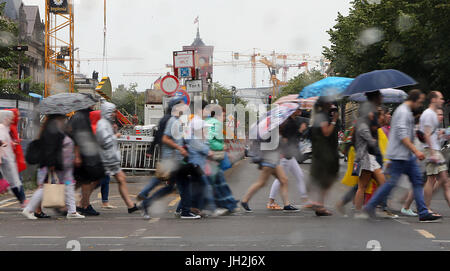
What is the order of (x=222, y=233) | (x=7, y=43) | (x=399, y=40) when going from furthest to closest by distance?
(x=7, y=43) → (x=399, y=40) → (x=222, y=233)

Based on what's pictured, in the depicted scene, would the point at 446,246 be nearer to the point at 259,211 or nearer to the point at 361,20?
the point at 259,211

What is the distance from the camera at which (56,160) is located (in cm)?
920

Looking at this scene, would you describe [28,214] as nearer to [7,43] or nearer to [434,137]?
[434,137]

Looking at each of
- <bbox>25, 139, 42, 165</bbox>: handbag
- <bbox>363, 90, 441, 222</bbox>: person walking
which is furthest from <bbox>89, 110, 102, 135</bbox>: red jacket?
<bbox>363, 90, 441, 222</bbox>: person walking

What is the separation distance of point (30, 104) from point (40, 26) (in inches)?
3697

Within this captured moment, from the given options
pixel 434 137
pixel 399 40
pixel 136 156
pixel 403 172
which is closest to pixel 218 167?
pixel 403 172

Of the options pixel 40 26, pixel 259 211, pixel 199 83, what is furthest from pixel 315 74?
pixel 259 211

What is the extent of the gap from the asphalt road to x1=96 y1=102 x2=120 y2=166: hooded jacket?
85cm

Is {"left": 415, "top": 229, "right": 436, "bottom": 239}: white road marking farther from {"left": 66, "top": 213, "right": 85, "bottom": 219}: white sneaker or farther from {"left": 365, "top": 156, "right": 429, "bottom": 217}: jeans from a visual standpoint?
{"left": 66, "top": 213, "right": 85, "bottom": 219}: white sneaker

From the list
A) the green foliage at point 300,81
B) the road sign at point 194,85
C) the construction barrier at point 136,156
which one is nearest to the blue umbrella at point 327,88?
the road sign at point 194,85

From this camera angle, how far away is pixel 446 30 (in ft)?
A: 89.3

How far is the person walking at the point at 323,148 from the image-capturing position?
9.14 meters

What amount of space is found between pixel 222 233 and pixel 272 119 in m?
2.64

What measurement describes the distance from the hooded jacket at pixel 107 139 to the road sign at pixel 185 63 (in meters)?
9.32
